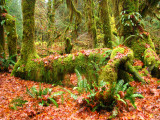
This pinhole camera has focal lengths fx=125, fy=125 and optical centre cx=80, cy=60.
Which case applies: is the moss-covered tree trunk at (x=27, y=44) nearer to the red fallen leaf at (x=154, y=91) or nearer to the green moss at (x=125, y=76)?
the green moss at (x=125, y=76)

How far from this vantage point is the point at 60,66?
6.04 meters

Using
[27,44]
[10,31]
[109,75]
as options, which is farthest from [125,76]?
[10,31]

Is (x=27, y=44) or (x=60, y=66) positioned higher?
(x=27, y=44)

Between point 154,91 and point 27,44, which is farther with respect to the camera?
point 27,44

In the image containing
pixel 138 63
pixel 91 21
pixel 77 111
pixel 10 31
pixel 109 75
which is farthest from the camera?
pixel 91 21

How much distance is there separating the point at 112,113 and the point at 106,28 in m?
6.82

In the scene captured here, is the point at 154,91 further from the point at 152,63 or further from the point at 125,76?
the point at 152,63

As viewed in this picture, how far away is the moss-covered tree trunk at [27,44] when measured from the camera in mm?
6688

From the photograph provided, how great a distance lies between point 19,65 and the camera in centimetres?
681

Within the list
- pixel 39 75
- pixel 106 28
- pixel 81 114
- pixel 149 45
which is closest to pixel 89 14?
pixel 106 28

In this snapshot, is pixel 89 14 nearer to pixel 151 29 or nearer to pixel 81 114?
pixel 151 29

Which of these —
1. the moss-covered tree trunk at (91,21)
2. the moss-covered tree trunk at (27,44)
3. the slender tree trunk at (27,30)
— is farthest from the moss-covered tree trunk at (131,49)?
the slender tree trunk at (27,30)

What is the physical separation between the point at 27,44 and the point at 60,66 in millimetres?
2516

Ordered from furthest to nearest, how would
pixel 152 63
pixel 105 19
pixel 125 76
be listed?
pixel 105 19 → pixel 152 63 → pixel 125 76
